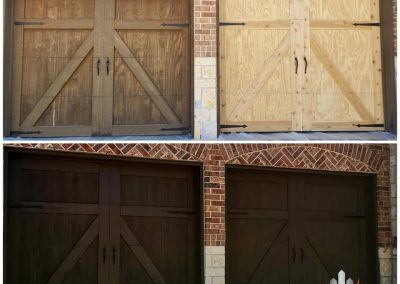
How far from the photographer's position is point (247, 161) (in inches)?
332

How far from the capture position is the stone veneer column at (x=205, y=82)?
8.00 metres

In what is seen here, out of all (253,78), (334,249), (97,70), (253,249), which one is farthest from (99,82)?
(334,249)

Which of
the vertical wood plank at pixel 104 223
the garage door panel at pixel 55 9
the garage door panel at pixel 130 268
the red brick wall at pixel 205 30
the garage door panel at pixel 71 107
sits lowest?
the garage door panel at pixel 130 268

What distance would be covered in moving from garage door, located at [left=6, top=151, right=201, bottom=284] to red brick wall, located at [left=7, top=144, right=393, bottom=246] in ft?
0.66

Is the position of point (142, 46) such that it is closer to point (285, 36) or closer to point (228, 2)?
point (228, 2)

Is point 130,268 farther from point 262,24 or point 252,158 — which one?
point 262,24

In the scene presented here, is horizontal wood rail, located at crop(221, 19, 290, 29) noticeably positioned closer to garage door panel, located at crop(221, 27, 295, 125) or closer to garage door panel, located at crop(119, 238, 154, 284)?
garage door panel, located at crop(221, 27, 295, 125)

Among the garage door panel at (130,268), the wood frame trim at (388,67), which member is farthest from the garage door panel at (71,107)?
the wood frame trim at (388,67)

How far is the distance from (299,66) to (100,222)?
2.92m

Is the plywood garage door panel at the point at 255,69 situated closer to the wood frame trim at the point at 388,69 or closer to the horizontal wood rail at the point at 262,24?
the horizontal wood rail at the point at 262,24

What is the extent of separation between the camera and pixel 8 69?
8125 mm

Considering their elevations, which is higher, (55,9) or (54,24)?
(55,9)

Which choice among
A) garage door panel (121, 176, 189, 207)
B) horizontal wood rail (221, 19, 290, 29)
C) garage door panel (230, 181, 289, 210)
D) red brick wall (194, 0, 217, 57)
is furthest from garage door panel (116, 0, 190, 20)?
garage door panel (230, 181, 289, 210)

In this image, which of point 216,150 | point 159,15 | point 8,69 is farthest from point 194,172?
point 8,69
